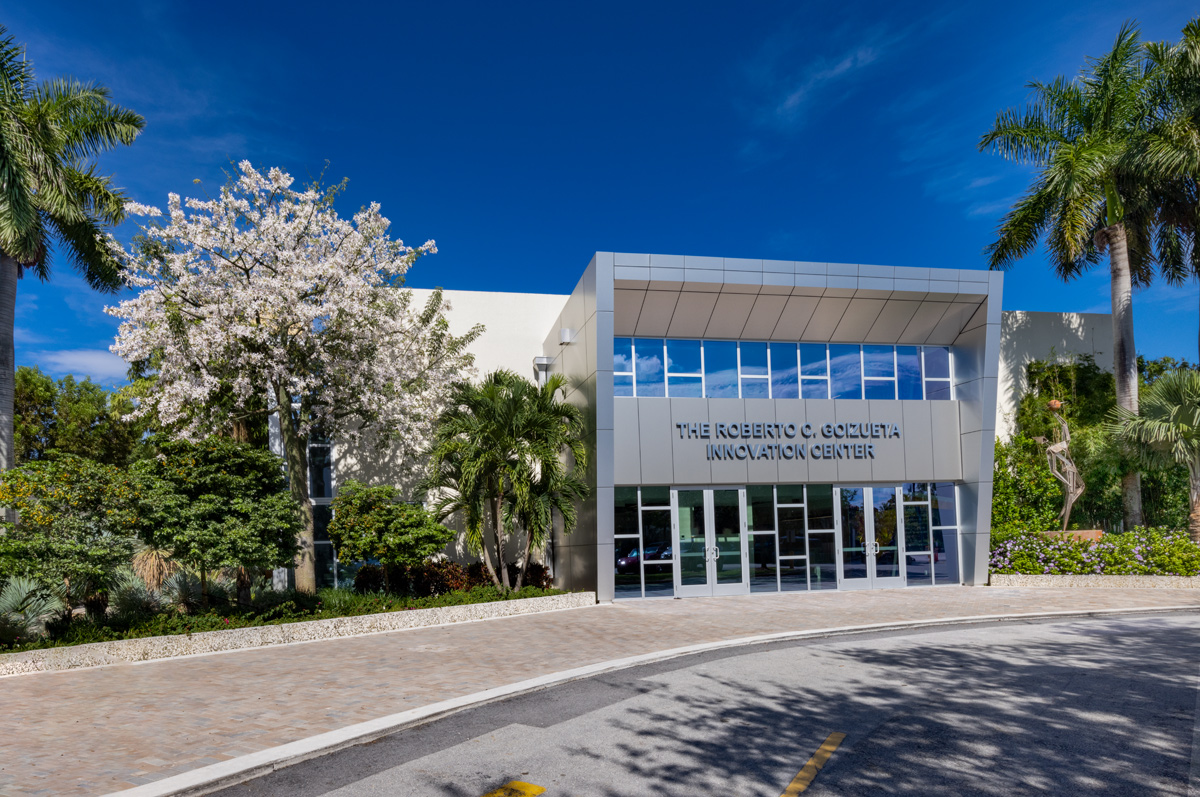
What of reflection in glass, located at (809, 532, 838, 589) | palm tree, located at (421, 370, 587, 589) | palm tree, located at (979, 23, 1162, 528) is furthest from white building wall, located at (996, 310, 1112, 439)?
palm tree, located at (421, 370, 587, 589)

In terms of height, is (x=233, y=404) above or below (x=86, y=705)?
above

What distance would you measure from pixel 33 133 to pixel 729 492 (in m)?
17.5

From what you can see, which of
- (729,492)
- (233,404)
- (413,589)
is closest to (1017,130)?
(729,492)

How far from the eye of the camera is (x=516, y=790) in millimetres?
5457

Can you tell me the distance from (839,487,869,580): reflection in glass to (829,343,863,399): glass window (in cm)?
270

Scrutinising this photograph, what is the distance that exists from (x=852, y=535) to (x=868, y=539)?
46 centimetres

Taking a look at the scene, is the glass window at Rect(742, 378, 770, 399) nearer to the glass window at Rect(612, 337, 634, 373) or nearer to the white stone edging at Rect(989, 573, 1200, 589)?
the glass window at Rect(612, 337, 634, 373)

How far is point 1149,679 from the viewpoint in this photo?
344 inches

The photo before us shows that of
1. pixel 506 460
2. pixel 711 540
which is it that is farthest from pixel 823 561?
pixel 506 460

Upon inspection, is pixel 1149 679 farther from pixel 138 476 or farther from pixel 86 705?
pixel 138 476

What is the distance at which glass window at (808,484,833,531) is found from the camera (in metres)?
20.6

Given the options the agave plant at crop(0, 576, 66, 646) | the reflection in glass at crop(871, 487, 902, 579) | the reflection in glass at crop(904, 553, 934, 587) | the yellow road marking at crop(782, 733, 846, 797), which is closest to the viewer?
the yellow road marking at crop(782, 733, 846, 797)

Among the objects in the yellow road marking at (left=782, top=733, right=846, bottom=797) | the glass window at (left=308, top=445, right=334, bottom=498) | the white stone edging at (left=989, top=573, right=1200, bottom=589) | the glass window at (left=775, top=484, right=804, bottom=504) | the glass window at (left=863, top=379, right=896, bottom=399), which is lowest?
the white stone edging at (left=989, top=573, right=1200, bottom=589)

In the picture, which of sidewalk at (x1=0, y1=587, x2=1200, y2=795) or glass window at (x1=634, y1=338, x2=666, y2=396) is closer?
sidewalk at (x1=0, y1=587, x2=1200, y2=795)
